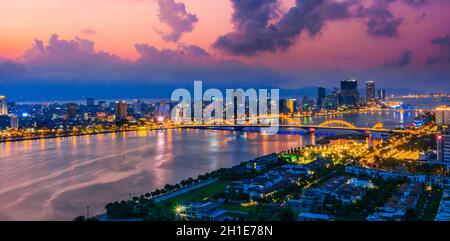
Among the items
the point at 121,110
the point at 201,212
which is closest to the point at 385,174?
the point at 201,212

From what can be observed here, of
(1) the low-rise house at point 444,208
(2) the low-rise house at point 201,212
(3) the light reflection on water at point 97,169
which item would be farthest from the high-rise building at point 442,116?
(2) the low-rise house at point 201,212

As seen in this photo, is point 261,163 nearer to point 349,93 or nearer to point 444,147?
point 444,147

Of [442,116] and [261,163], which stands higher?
[442,116]

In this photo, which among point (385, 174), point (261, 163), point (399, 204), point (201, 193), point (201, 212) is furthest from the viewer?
point (261, 163)

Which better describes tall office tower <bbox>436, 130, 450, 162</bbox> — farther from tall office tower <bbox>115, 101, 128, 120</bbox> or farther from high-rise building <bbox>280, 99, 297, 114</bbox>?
tall office tower <bbox>115, 101, 128, 120</bbox>

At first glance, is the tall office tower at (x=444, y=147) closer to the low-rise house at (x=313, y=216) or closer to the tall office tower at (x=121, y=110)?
the low-rise house at (x=313, y=216)

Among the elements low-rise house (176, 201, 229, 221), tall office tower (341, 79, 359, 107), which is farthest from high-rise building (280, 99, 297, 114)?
low-rise house (176, 201, 229, 221)
